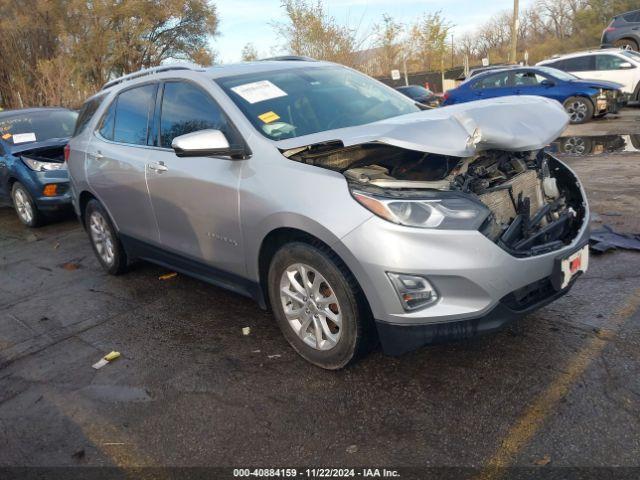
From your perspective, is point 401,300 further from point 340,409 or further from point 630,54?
point 630,54

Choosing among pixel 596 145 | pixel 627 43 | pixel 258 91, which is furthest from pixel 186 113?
pixel 627 43

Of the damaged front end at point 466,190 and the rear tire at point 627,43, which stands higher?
the rear tire at point 627,43

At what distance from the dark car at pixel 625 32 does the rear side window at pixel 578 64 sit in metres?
5.92

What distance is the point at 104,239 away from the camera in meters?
5.08

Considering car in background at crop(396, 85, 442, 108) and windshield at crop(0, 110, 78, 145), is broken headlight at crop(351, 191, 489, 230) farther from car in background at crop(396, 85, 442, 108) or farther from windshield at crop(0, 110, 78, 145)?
car in background at crop(396, 85, 442, 108)

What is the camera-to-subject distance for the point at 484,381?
2.82 metres

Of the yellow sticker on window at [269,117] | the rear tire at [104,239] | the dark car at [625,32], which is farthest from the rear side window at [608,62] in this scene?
the rear tire at [104,239]

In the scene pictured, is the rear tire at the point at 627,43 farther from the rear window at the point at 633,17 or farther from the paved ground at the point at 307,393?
the paved ground at the point at 307,393

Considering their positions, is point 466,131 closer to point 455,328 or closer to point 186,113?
point 455,328

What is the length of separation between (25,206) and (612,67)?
14.6 metres

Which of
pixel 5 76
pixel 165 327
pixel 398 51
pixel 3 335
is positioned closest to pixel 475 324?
pixel 165 327

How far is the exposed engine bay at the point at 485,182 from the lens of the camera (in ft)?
9.07

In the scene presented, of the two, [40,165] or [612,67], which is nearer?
[40,165]

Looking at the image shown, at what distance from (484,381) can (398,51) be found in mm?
28816
